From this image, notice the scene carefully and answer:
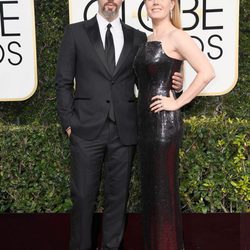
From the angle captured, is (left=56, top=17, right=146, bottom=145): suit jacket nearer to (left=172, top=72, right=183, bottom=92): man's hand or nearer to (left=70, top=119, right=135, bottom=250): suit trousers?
(left=70, top=119, right=135, bottom=250): suit trousers

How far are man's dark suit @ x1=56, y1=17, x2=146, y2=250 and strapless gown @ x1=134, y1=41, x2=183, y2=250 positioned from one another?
0.57ft

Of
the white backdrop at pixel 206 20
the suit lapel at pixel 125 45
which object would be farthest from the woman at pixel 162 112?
the white backdrop at pixel 206 20

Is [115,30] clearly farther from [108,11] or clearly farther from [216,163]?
[216,163]

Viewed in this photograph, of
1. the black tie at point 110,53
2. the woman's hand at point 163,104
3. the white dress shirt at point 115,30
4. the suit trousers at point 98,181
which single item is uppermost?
the white dress shirt at point 115,30

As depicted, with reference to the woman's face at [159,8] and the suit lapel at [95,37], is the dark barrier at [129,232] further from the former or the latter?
the woman's face at [159,8]

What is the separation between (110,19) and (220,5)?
3.90ft

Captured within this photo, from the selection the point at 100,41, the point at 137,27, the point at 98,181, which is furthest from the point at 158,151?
the point at 137,27

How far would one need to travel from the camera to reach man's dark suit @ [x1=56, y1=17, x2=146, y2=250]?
3146 mm

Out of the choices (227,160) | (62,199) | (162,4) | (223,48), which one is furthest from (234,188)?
(162,4)

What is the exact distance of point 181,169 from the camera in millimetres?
3809

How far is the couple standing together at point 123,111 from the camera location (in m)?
2.93

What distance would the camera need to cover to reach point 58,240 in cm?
393

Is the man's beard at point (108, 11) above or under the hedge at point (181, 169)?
above

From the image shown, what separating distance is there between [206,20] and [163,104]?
133 cm
